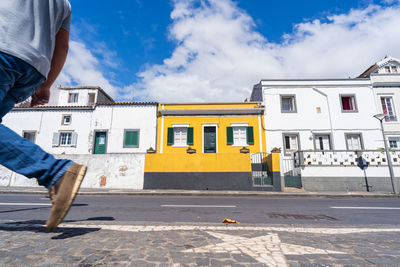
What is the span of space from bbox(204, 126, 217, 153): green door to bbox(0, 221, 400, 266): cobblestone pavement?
1480 centimetres

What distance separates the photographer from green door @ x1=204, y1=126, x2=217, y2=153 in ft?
57.9

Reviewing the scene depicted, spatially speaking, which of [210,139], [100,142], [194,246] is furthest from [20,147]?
[100,142]

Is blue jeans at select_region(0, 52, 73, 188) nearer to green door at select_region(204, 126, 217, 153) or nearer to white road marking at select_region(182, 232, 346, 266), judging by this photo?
white road marking at select_region(182, 232, 346, 266)

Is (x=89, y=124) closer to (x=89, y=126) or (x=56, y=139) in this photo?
(x=89, y=126)

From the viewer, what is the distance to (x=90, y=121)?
1866 cm

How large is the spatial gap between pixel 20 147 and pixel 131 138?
56.9ft

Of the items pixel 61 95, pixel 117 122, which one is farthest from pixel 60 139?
pixel 61 95

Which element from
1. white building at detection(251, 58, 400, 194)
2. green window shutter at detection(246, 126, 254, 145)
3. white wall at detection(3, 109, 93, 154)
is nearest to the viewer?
white building at detection(251, 58, 400, 194)

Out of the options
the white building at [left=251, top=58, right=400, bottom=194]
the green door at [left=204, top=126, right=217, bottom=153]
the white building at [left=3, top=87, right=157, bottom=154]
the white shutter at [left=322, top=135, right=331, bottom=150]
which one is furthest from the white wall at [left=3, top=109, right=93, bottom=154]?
the white shutter at [left=322, top=135, right=331, bottom=150]

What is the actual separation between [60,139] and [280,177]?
17.9 meters

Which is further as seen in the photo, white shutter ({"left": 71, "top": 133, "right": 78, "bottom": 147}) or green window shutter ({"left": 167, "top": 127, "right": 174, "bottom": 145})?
white shutter ({"left": 71, "top": 133, "right": 78, "bottom": 147})

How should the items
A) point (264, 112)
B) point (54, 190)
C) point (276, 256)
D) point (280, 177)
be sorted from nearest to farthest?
point (54, 190), point (276, 256), point (280, 177), point (264, 112)

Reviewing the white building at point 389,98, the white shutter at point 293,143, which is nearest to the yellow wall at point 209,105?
the white shutter at point 293,143

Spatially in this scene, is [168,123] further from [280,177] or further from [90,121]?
[280,177]
